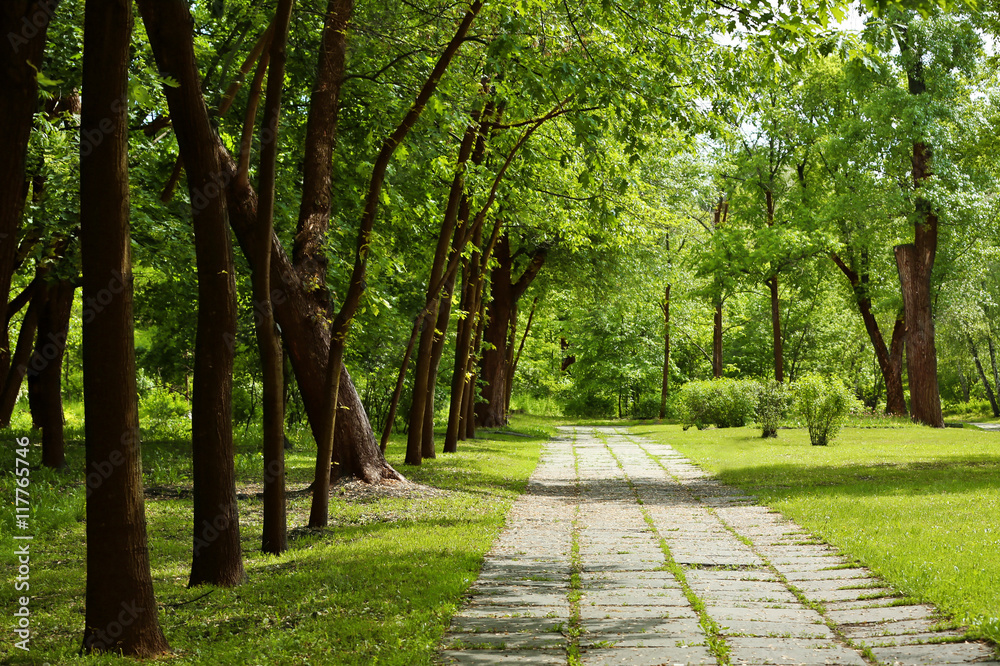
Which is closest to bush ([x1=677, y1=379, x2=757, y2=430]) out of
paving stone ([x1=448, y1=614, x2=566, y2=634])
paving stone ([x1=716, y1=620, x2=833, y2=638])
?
paving stone ([x1=716, y1=620, x2=833, y2=638])

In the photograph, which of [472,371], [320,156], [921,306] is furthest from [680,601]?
[921,306]

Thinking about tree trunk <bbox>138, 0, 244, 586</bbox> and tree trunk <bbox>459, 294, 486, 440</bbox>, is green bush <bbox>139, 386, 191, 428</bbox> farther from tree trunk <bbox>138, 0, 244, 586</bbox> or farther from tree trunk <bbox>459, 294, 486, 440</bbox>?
tree trunk <bbox>138, 0, 244, 586</bbox>

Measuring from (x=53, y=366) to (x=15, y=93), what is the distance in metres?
11.5

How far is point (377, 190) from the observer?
850cm

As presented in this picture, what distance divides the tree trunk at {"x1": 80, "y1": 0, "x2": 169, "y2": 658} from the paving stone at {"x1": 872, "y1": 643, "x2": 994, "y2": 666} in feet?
13.2

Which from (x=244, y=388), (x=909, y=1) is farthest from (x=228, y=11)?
(x=244, y=388)

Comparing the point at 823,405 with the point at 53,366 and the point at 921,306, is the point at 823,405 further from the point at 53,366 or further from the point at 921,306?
the point at 53,366

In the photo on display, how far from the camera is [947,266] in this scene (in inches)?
1323

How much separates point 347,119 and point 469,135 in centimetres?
199

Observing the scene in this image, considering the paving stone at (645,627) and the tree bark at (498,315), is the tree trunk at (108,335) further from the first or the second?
the tree bark at (498,315)

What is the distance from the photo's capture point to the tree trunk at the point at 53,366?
14203 mm

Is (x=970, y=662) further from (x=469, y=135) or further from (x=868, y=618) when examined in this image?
(x=469, y=135)

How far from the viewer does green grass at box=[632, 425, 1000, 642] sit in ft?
20.3

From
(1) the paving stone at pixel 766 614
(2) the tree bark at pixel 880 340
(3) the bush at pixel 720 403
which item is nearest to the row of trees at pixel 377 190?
(2) the tree bark at pixel 880 340
